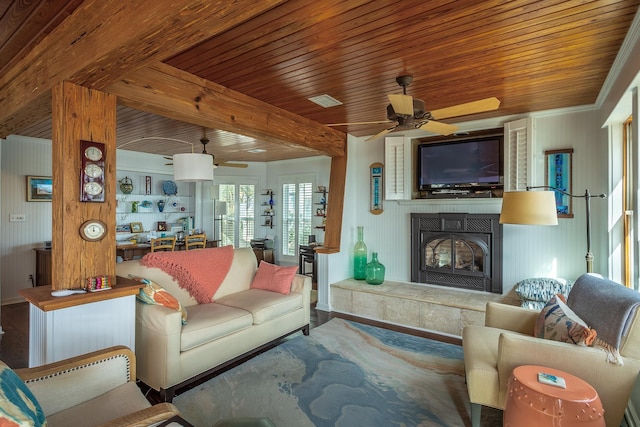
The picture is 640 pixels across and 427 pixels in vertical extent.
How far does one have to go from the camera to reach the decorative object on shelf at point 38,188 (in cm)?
500

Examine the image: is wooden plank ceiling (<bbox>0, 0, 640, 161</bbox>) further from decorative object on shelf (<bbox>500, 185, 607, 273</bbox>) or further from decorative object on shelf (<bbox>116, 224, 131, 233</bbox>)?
decorative object on shelf (<bbox>116, 224, 131, 233</bbox>)

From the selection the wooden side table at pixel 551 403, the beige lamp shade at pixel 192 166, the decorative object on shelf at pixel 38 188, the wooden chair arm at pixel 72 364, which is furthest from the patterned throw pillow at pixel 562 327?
the decorative object on shelf at pixel 38 188

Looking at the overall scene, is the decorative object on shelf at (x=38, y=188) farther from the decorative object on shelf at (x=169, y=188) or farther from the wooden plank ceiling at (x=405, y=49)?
the wooden plank ceiling at (x=405, y=49)

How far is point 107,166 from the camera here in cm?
233

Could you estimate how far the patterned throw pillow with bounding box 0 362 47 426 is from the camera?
3.24ft

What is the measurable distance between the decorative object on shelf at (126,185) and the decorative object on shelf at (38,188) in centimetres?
111

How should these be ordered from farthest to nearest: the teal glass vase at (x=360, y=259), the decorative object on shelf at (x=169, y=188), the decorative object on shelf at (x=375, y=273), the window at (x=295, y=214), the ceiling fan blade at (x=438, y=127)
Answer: the window at (x=295, y=214), the decorative object on shelf at (x=169, y=188), the teal glass vase at (x=360, y=259), the decorative object on shelf at (x=375, y=273), the ceiling fan blade at (x=438, y=127)

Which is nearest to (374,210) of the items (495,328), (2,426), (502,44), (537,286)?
(537,286)

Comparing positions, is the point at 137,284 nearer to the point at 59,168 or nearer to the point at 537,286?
the point at 59,168

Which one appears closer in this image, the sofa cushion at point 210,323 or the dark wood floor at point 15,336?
the sofa cushion at point 210,323

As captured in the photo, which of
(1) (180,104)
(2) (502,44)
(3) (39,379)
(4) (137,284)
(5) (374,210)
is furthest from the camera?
(5) (374,210)

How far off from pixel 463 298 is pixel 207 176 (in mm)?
3340

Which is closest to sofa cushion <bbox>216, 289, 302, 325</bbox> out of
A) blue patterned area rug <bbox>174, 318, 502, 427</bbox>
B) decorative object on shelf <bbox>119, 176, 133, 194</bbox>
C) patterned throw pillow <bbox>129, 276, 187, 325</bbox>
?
blue patterned area rug <bbox>174, 318, 502, 427</bbox>

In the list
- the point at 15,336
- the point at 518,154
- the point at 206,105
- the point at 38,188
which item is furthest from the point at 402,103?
the point at 38,188
